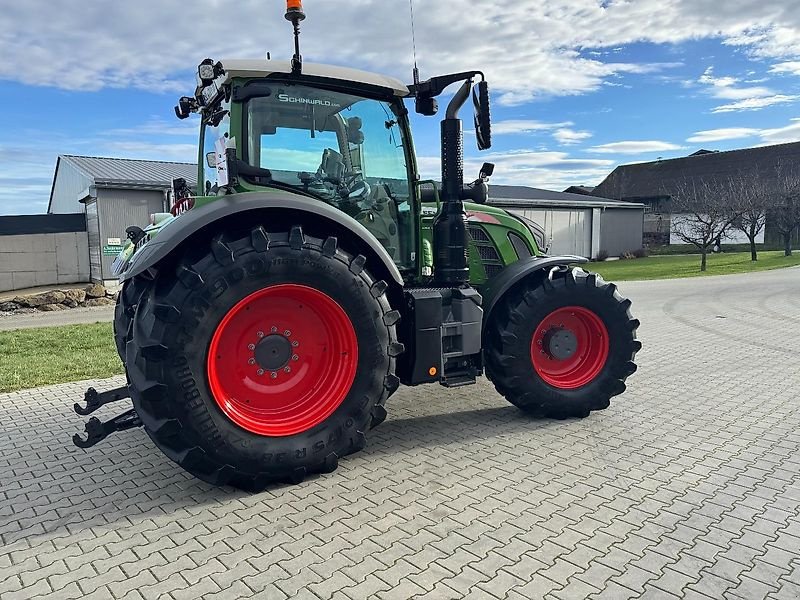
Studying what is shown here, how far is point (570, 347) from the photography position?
523cm

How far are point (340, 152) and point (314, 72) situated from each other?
575 millimetres

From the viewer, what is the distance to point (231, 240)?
379cm

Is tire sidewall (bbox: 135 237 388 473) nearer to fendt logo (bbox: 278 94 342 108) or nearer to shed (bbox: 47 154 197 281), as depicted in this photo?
fendt logo (bbox: 278 94 342 108)

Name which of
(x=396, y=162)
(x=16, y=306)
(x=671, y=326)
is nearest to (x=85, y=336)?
(x=16, y=306)

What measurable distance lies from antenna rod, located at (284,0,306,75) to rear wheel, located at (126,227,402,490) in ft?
3.99

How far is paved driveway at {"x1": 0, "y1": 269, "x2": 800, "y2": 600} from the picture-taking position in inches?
112

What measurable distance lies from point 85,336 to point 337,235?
7.81 m

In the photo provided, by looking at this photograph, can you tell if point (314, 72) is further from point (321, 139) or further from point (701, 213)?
point (701, 213)

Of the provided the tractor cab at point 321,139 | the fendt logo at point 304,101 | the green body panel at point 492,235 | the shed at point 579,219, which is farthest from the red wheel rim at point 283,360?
the shed at point 579,219

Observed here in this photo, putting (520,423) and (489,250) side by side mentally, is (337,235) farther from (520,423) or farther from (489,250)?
(520,423)

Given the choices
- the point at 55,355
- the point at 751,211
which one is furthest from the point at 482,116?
the point at 751,211

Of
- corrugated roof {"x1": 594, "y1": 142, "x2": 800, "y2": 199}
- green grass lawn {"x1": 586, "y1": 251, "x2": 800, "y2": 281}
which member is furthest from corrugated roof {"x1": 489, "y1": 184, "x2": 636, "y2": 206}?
corrugated roof {"x1": 594, "y1": 142, "x2": 800, "y2": 199}

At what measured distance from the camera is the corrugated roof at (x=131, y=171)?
18.7 metres

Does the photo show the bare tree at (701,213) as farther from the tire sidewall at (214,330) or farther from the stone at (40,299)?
the tire sidewall at (214,330)
